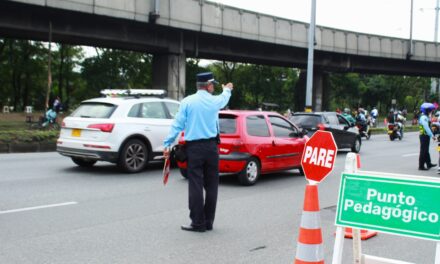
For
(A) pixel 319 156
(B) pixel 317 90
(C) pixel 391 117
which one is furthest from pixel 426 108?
(B) pixel 317 90

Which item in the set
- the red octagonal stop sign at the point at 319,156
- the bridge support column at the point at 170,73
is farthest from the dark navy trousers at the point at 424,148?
the bridge support column at the point at 170,73

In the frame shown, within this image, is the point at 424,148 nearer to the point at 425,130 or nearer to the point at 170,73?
the point at 425,130

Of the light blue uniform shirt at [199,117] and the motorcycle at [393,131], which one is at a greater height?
the light blue uniform shirt at [199,117]

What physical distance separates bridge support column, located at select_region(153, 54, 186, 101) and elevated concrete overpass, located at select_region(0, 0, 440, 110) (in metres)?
0.06

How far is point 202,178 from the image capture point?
652 centimetres

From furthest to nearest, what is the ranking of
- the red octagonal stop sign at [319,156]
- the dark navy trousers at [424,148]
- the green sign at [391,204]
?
1. the dark navy trousers at [424,148]
2. the red octagonal stop sign at [319,156]
3. the green sign at [391,204]

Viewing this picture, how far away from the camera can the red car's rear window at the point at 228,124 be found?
10598 mm

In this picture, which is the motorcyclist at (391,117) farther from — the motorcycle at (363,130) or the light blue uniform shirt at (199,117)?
the light blue uniform shirt at (199,117)

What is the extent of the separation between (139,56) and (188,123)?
59.2m

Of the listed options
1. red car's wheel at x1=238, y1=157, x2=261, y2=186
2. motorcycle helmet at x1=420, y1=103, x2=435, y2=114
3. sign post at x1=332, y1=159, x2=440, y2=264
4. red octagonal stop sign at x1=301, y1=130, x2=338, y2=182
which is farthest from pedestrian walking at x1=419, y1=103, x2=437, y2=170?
sign post at x1=332, y1=159, x2=440, y2=264

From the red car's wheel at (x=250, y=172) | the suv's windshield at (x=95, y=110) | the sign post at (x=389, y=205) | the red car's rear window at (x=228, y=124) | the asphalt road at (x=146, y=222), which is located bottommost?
the asphalt road at (x=146, y=222)

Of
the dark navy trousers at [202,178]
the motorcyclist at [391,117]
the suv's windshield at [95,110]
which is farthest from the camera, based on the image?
the motorcyclist at [391,117]

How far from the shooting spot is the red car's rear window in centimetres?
1060

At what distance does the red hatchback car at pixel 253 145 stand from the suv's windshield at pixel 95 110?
188 centimetres
